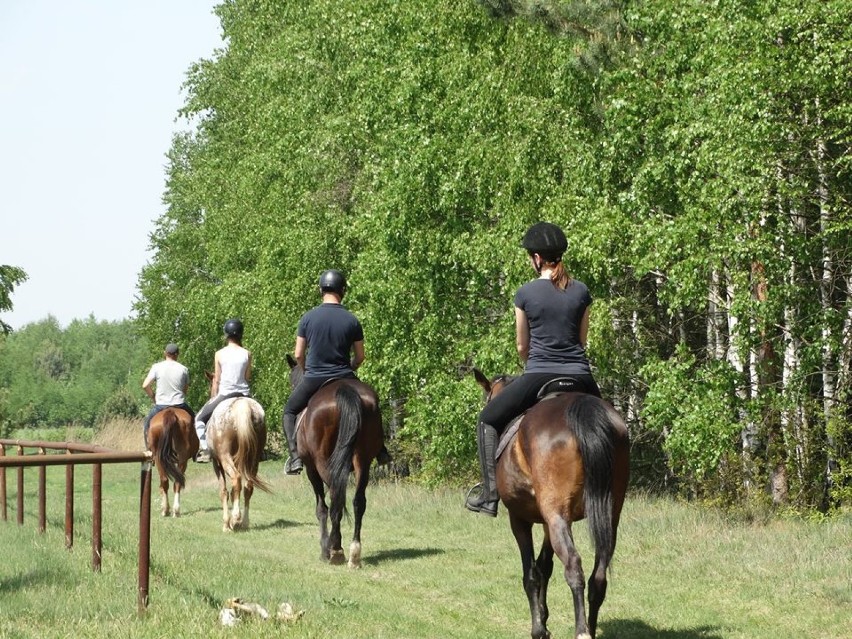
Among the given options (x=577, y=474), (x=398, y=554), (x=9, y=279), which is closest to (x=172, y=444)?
(x=398, y=554)

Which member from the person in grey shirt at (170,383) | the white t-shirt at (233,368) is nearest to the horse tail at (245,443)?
the white t-shirt at (233,368)

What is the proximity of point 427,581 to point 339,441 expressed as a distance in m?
1.75

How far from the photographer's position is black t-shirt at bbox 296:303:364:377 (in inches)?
490

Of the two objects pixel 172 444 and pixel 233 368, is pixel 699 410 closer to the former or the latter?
pixel 233 368

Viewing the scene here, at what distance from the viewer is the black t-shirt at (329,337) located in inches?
490

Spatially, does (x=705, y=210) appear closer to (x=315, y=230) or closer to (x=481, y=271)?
(x=481, y=271)

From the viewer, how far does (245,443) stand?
16.4 metres

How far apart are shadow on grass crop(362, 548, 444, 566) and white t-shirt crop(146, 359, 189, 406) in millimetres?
6203

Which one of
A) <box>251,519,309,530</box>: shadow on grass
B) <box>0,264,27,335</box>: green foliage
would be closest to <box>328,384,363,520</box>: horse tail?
<box>251,519,309,530</box>: shadow on grass

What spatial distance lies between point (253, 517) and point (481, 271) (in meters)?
5.46

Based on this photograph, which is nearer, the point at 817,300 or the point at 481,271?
the point at 817,300

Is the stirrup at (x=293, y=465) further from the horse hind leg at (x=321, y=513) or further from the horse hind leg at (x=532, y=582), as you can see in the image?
the horse hind leg at (x=532, y=582)

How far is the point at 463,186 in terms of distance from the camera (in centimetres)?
2116

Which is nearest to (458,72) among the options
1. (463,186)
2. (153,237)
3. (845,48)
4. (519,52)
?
(519,52)
